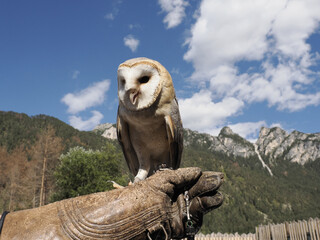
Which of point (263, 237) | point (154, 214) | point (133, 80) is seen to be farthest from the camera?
point (263, 237)

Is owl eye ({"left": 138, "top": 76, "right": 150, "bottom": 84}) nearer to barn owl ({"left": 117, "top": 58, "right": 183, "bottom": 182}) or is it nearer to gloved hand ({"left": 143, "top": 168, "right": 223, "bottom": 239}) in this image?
barn owl ({"left": 117, "top": 58, "right": 183, "bottom": 182})

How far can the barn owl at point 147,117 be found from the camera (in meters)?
2.93

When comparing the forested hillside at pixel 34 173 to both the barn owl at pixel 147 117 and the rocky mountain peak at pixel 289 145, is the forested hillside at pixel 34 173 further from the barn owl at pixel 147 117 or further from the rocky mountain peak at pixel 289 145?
the rocky mountain peak at pixel 289 145

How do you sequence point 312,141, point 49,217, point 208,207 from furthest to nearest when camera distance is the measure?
point 312,141 → point 208,207 → point 49,217

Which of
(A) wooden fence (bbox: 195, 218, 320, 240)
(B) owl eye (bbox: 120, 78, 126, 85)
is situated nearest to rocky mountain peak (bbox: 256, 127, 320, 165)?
(A) wooden fence (bbox: 195, 218, 320, 240)

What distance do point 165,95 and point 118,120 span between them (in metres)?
0.86

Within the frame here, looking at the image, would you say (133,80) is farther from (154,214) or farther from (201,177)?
(154,214)

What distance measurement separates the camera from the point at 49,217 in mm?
1503

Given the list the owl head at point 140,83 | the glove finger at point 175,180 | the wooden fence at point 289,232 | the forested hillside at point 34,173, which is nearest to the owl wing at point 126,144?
the owl head at point 140,83

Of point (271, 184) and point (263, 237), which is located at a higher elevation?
point (271, 184)

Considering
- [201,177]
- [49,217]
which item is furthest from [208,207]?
[49,217]

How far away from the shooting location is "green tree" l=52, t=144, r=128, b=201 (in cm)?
1956

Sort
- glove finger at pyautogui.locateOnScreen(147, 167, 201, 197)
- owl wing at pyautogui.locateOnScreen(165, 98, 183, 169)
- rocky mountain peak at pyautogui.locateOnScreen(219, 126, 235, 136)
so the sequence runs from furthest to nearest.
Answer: rocky mountain peak at pyautogui.locateOnScreen(219, 126, 235, 136) < owl wing at pyautogui.locateOnScreen(165, 98, 183, 169) < glove finger at pyautogui.locateOnScreen(147, 167, 201, 197)

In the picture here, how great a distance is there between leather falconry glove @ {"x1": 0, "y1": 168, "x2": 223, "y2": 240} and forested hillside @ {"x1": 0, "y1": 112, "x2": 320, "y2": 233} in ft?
68.3
